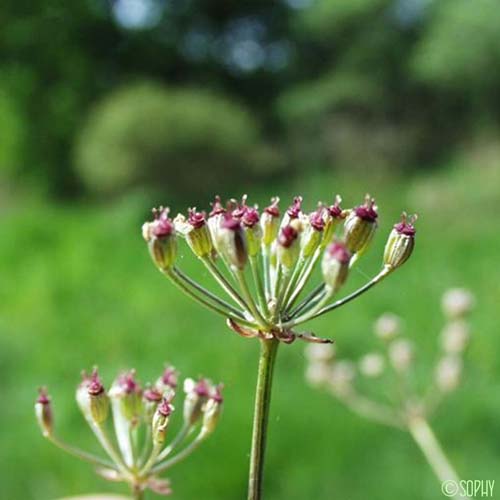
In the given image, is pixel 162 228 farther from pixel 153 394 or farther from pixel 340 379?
pixel 340 379

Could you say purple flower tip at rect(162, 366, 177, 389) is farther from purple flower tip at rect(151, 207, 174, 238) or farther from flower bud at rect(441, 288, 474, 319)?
flower bud at rect(441, 288, 474, 319)

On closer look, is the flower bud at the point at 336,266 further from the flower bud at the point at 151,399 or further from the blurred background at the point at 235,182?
the blurred background at the point at 235,182

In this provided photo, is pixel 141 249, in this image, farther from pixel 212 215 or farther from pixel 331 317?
pixel 212 215

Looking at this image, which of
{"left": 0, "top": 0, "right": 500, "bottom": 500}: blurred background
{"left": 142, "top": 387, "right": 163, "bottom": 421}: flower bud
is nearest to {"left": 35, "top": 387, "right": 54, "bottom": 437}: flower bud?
{"left": 142, "top": 387, "right": 163, "bottom": 421}: flower bud

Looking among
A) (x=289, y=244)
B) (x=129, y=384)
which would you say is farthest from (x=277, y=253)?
(x=129, y=384)

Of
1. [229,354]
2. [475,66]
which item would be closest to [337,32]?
[475,66]

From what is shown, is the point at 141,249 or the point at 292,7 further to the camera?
the point at 292,7
